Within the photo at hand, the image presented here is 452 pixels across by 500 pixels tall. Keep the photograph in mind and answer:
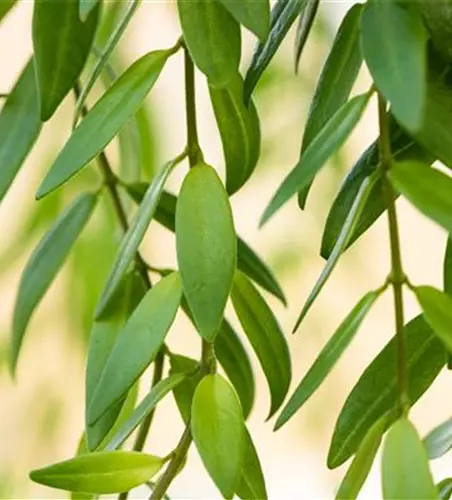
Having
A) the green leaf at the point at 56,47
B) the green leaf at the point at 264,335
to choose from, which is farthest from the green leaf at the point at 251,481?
the green leaf at the point at 56,47

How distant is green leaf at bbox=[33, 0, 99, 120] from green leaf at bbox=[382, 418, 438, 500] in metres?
0.14

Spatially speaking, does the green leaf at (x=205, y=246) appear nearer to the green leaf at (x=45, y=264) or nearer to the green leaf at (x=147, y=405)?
the green leaf at (x=147, y=405)

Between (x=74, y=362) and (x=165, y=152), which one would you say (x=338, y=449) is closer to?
(x=165, y=152)

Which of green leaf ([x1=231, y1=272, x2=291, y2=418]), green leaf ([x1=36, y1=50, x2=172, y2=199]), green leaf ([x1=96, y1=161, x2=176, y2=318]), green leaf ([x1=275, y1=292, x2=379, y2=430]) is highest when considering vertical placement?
green leaf ([x1=36, y1=50, x2=172, y2=199])

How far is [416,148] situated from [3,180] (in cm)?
15

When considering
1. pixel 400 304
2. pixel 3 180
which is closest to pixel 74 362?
pixel 3 180

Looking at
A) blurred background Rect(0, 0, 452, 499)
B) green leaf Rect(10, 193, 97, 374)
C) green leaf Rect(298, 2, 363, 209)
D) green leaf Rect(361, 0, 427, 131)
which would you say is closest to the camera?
green leaf Rect(361, 0, 427, 131)

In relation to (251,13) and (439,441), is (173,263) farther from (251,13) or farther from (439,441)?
(251,13)

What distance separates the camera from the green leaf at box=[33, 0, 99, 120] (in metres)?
0.32

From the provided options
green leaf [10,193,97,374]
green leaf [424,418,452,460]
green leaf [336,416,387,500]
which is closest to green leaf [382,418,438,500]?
green leaf [336,416,387,500]

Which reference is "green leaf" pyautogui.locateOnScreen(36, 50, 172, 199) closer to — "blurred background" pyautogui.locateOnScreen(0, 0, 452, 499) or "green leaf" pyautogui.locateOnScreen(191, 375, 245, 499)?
"green leaf" pyautogui.locateOnScreen(191, 375, 245, 499)

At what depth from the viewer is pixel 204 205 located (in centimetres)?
32

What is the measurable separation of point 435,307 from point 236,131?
14 centimetres

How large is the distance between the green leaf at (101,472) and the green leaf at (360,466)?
69mm
